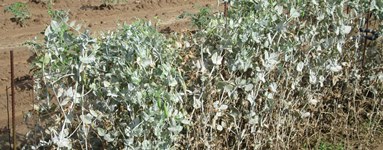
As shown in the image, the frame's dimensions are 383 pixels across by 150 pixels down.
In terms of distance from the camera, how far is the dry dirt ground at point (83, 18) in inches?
265

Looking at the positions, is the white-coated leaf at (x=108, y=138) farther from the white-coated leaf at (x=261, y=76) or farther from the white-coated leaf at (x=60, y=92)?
the white-coated leaf at (x=261, y=76)

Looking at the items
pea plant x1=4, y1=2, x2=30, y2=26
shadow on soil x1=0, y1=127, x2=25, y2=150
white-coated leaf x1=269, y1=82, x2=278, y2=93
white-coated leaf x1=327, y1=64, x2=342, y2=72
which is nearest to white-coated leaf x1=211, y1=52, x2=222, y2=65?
white-coated leaf x1=269, y1=82, x2=278, y2=93

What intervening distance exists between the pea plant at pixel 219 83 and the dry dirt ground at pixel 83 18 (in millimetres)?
2040

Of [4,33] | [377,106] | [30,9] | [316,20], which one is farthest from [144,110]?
[30,9]

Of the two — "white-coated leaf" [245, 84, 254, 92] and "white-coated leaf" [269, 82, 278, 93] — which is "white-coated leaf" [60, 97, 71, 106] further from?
"white-coated leaf" [269, 82, 278, 93]

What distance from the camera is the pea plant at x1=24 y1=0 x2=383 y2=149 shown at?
362cm

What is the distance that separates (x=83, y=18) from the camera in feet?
26.9

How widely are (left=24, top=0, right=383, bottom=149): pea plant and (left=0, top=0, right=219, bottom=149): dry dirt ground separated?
2.04 m

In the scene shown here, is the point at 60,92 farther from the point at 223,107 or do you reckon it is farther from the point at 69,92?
the point at 223,107

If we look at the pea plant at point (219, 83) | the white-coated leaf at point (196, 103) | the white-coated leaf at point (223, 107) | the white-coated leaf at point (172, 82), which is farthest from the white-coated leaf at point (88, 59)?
Result: the white-coated leaf at point (223, 107)

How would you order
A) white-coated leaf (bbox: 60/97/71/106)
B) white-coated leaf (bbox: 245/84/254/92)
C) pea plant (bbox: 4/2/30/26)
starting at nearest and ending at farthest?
white-coated leaf (bbox: 60/97/71/106) → white-coated leaf (bbox: 245/84/254/92) → pea plant (bbox: 4/2/30/26)

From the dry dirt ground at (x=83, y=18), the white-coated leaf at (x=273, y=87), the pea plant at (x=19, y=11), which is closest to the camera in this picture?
the white-coated leaf at (x=273, y=87)

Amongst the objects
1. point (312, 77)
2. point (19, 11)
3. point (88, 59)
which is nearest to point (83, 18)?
point (19, 11)

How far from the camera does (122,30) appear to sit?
148 inches
